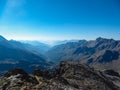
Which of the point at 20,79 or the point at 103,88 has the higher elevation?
the point at 20,79

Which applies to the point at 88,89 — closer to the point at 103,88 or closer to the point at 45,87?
the point at 103,88

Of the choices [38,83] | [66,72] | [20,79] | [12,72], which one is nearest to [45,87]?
[38,83]

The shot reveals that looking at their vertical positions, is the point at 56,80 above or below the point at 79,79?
above

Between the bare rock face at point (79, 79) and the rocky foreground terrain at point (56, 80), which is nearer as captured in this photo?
the rocky foreground terrain at point (56, 80)

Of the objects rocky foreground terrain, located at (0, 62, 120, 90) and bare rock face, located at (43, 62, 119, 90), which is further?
bare rock face, located at (43, 62, 119, 90)

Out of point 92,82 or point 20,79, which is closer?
point 20,79

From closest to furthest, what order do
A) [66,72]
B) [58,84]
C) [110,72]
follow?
[58,84]
[66,72]
[110,72]

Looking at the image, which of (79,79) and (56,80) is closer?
(56,80)

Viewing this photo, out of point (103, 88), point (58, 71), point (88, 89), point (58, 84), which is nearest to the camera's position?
point (58, 84)
